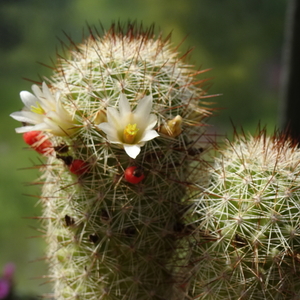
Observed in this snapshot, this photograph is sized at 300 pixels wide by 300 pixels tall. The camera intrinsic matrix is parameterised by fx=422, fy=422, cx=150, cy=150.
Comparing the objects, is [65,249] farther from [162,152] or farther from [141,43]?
[141,43]

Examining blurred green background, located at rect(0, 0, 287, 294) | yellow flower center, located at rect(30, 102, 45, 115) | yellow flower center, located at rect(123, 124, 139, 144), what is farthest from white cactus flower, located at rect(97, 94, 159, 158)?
blurred green background, located at rect(0, 0, 287, 294)

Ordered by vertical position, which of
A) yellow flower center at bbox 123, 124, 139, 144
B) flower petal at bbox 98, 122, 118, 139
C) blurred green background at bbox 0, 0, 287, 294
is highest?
blurred green background at bbox 0, 0, 287, 294

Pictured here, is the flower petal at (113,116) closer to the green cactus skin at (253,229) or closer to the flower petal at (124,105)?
the flower petal at (124,105)

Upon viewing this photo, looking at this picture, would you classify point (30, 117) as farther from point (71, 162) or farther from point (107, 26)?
point (107, 26)

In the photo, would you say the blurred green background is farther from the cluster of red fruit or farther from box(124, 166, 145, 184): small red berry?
box(124, 166, 145, 184): small red berry

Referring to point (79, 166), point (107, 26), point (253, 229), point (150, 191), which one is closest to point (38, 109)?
point (79, 166)

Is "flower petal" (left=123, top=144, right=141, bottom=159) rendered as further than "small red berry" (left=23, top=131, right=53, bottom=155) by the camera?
No
